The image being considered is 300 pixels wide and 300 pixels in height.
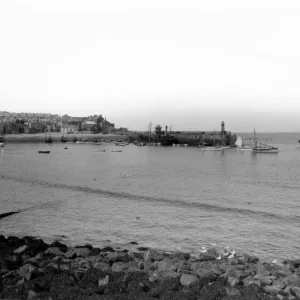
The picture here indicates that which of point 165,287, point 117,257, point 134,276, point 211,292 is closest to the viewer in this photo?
point 211,292

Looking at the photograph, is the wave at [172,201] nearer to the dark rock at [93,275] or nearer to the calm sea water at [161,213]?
the calm sea water at [161,213]

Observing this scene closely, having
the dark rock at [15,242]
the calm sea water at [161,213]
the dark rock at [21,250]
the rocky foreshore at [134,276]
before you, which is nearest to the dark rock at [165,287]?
the rocky foreshore at [134,276]

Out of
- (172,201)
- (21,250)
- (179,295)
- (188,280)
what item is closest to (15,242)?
(21,250)

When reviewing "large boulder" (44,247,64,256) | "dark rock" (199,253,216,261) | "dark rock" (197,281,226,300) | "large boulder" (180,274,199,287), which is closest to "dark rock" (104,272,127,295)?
"large boulder" (180,274,199,287)

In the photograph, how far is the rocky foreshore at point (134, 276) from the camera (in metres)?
8.74

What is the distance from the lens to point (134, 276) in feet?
31.7

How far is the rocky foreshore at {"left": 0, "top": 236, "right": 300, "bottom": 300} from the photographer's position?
28.7 ft

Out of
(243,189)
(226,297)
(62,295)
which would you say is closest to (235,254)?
(226,297)

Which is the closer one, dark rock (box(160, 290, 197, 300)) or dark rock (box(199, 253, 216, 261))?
dark rock (box(160, 290, 197, 300))

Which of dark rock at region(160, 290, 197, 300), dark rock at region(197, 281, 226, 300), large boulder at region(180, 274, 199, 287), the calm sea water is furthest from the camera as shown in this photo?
the calm sea water

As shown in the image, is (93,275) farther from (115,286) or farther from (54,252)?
(54,252)

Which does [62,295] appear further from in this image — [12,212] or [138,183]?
[138,183]

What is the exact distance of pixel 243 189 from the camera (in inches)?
1282

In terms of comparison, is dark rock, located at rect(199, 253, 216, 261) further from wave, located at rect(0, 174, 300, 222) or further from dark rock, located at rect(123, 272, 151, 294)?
wave, located at rect(0, 174, 300, 222)
